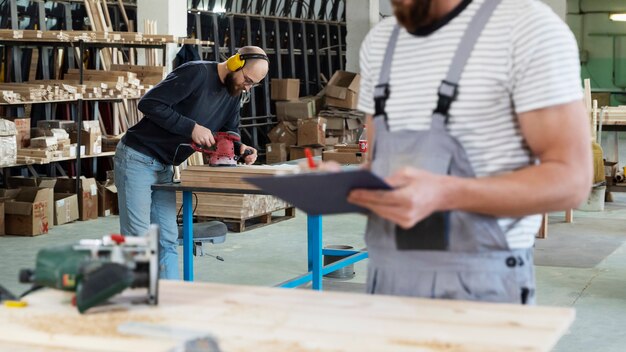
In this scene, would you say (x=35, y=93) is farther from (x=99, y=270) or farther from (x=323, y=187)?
(x=323, y=187)

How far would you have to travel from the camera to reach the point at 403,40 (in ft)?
7.18

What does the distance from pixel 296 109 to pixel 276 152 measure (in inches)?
39.0

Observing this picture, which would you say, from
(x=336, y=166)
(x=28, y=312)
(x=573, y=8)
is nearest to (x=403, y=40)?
(x=336, y=166)

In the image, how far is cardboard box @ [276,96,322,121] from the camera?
564 inches

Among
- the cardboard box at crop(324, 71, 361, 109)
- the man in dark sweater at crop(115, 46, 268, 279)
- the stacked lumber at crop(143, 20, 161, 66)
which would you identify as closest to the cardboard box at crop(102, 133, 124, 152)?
the stacked lumber at crop(143, 20, 161, 66)

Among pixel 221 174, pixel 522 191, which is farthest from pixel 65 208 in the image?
pixel 522 191

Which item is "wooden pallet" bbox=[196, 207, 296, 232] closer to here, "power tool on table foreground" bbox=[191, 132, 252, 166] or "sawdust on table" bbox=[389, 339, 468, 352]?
"power tool on table foreground" bbox=[191, 132, 252, 166]

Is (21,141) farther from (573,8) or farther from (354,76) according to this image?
(573,8)

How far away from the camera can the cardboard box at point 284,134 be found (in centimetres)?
1406

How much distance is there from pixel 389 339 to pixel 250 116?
527 inches

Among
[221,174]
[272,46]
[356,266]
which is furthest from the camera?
[272,46]

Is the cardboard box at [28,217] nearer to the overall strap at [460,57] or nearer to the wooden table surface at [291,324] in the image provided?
the wooden table surface at [291,324]

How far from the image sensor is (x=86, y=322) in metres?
1.99

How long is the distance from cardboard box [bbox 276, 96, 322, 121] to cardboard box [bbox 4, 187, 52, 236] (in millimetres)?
5985
